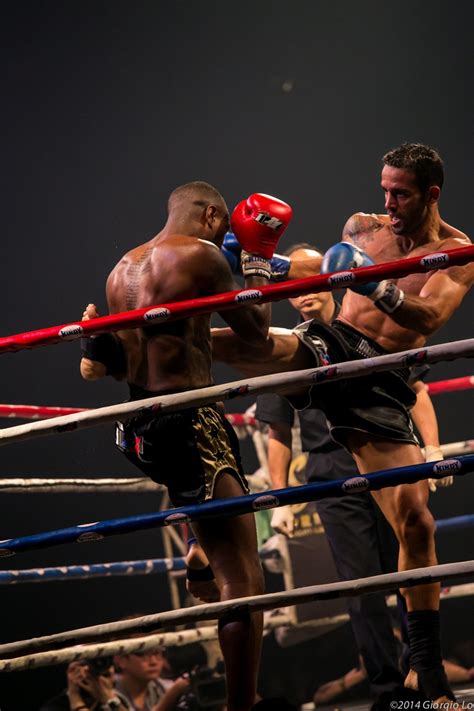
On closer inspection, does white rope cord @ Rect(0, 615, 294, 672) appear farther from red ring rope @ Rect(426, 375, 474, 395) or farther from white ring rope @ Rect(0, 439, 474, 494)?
red ring rope @ Rect(426, 375, 474, 395)

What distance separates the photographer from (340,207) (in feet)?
16.1

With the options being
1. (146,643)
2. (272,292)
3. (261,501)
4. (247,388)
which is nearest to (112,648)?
(146,643)

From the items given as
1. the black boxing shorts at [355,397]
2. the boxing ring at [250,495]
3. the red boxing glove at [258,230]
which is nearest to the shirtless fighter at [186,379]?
the red boxing glove at [258,230]

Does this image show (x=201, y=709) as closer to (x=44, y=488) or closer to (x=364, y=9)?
(x=44, y=488)

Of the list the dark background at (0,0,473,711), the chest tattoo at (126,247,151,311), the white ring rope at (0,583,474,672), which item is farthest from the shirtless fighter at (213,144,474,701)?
the dark background at (0,0,473,711)

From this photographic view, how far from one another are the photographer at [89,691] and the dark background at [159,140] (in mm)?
946

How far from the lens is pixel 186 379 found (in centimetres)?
191

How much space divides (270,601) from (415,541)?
639mm

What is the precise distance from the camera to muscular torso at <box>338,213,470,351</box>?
2389 mm

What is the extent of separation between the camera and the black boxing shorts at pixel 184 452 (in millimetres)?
1882

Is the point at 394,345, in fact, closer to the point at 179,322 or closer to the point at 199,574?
the point at 179,322

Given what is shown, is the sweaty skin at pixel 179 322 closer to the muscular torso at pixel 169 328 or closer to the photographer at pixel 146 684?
the muscular torso at pixel 169 328

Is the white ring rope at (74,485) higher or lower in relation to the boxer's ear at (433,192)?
lower

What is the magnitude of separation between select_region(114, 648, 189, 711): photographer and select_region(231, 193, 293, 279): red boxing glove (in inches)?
79.0
